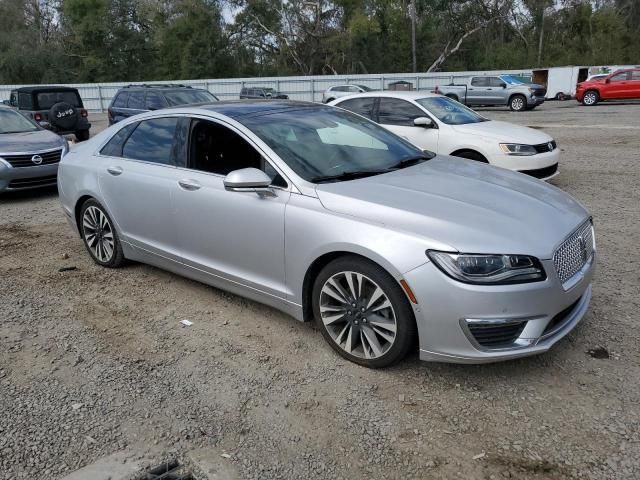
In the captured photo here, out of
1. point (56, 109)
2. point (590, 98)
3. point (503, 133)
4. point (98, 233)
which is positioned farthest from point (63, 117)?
point (590, 98)

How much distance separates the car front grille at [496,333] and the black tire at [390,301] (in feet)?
1.14

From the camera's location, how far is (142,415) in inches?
119

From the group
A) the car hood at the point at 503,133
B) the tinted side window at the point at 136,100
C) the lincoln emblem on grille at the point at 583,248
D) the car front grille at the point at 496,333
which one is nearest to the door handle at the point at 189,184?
→ the car front grille at the point at 496,333

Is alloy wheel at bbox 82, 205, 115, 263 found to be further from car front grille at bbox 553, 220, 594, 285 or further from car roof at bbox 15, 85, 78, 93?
car roof at bbox 15, 85, 78, 93

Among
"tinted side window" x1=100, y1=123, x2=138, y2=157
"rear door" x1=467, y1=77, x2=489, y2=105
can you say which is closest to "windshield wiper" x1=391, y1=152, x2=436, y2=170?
"tinted side window" x1=100, y1=123, x2=138, y2=157

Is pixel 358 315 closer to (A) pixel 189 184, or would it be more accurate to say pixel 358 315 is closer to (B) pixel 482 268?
(B) pixel 482 268

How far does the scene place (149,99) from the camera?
13516 millimetres

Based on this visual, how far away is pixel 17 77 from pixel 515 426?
5724cm

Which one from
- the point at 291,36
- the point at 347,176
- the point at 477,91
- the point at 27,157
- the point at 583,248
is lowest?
the point at 583,248

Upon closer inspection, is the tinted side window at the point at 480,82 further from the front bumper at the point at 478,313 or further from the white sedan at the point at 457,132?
the front bumper at the point at 478,313

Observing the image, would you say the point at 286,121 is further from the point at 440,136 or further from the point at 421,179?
the point at 440,136

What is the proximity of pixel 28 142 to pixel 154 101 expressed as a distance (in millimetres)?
5014

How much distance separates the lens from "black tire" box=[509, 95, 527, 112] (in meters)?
25.3

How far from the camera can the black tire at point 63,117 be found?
14.5 meters
